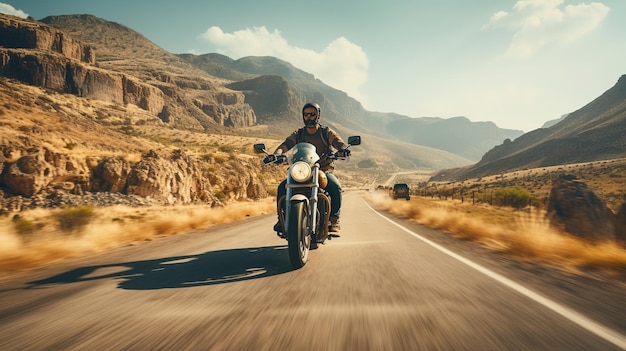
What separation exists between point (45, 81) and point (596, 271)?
127 m

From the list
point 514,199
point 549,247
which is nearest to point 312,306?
point 549,247

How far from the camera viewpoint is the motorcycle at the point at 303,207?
4.36 metres

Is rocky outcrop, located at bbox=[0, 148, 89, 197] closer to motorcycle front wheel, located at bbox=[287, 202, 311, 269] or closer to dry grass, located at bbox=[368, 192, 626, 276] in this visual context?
motorcycle front wheel, located at bbox=[287, 202, 311, 269]

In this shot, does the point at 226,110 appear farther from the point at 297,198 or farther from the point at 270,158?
the point at 297,198

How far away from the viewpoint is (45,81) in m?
95.8

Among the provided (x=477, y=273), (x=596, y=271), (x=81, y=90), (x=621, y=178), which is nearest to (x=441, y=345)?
(x=477, y=273)

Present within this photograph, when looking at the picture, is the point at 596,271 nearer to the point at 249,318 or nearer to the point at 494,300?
the point at 494,300

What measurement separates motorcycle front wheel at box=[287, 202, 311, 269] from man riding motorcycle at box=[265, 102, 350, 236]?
126 cm

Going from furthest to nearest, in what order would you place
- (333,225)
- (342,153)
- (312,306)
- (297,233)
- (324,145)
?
(324,145), (342,153), (333,225), (297,233), (312,306)

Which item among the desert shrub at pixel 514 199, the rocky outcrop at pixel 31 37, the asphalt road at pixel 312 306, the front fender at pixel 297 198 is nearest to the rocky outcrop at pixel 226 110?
the rocky outcrop at pixel 31 37

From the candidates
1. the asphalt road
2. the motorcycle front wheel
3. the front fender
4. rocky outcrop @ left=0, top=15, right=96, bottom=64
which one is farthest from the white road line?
rocky outcrop @ left=0, top=15, right=96, bottom=64

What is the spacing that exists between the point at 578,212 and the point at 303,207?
944 centimetres

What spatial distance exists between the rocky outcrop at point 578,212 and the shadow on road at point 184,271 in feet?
27.0

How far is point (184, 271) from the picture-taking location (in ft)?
14.9
